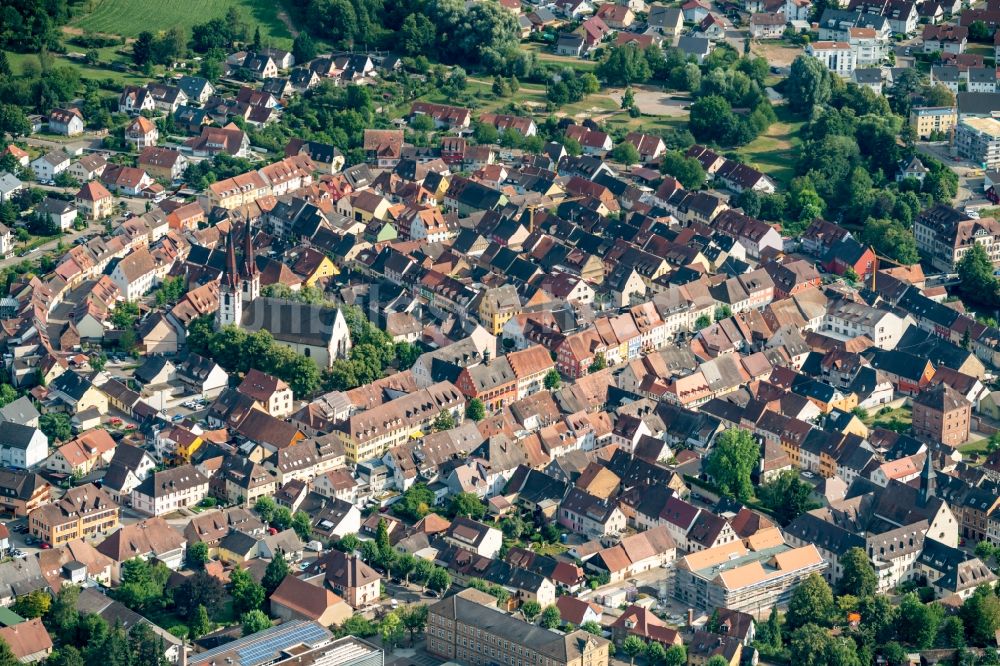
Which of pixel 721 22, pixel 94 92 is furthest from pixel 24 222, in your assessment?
pixel 721 22

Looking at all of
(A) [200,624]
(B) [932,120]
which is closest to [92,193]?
(A) [200,624]

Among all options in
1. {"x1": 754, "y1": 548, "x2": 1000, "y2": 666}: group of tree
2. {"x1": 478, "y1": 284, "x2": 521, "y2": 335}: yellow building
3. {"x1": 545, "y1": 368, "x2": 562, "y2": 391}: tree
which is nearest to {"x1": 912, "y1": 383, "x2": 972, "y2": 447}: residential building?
{"x1": 754, "y1": 548, "x2": 1000, "y2": 666}: group of tree

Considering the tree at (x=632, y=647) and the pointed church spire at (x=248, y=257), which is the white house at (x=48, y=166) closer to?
the pointed church spire at (x=248, y=257)

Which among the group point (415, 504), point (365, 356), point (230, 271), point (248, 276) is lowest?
point (415, 504)

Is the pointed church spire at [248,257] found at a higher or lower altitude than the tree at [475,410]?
higher

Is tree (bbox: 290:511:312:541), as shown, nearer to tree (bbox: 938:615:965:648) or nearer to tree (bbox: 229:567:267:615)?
tree (bbox: 229:567:267:615)

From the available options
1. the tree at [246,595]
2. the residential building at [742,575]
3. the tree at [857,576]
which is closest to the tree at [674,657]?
the residential building at [742,575]

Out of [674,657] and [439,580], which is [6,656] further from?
[674,657]
